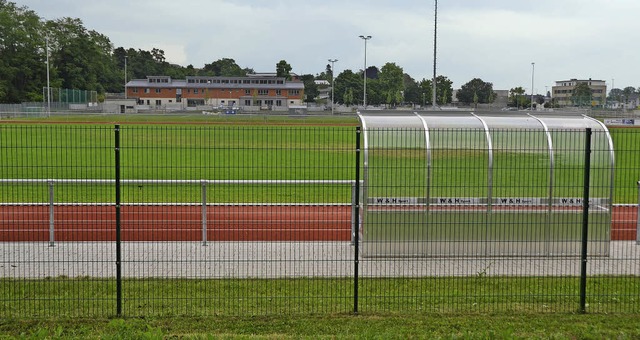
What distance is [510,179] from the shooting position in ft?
39.5

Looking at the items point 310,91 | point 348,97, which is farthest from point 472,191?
point 310,91

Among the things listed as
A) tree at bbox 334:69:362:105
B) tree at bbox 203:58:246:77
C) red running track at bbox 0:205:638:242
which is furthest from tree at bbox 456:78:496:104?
red running track at bbox 0:205:638:242

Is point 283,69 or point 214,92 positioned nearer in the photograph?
point 214,92

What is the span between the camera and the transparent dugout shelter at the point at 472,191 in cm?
1166

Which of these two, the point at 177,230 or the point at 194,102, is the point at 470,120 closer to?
the point at 177,230

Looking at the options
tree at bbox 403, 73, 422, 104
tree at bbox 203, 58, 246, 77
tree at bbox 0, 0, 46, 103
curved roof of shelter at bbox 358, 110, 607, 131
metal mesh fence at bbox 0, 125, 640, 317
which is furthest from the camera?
tree at bbox 203, 58, 246, 77

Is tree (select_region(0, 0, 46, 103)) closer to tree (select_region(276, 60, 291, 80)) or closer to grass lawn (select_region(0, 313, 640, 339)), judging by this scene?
tree (select_region(276, 60, 291, 80))

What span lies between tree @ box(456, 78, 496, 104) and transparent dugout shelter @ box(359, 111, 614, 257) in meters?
112

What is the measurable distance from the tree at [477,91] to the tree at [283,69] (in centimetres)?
3146

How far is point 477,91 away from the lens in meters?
123

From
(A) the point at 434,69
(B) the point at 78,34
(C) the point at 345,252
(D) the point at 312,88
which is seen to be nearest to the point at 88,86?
(B) the point at 78,34

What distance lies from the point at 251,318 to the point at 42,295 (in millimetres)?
3046

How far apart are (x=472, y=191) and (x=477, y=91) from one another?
11451 cm

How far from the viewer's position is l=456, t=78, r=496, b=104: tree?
123 metres
